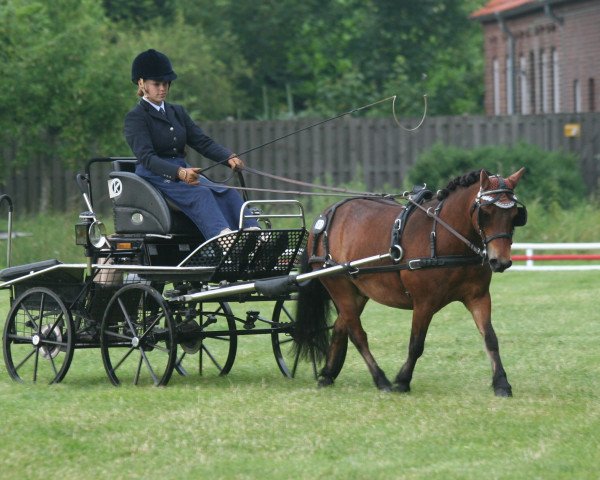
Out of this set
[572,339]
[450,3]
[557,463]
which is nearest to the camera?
[557,463]

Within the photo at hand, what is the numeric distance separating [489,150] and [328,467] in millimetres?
19459

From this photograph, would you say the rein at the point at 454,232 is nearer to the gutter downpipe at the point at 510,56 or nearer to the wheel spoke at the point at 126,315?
the wheel spoke at the point at 126,315

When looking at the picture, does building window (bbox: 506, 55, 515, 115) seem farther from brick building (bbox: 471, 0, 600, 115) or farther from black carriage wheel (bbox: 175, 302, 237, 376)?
black carriage wheel (bbox: 175, 302, 237, 376)

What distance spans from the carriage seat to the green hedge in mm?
15122

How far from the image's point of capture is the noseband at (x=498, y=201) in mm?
9422

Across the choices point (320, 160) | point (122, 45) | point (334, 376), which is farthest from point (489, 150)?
point (334, 376)

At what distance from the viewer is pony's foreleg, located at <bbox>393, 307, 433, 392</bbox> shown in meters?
9.95

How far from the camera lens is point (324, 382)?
10664 mm

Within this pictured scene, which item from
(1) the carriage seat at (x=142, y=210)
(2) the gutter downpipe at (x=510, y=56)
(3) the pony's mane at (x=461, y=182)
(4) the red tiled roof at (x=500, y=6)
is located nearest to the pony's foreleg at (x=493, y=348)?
(3) the pony's mane at (x=461, y=182)

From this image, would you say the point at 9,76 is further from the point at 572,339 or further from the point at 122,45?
the point at 572,339

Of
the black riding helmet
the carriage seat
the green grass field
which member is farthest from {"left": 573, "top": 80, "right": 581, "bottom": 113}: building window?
the carriage seat

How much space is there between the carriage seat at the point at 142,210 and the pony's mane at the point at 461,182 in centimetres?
194

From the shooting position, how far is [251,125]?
29219 millimetres

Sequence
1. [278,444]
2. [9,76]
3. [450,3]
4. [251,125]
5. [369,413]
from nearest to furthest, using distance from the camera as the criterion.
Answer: [278,444] < [369,413] < [9,76] < [251,125] < [450,3]
